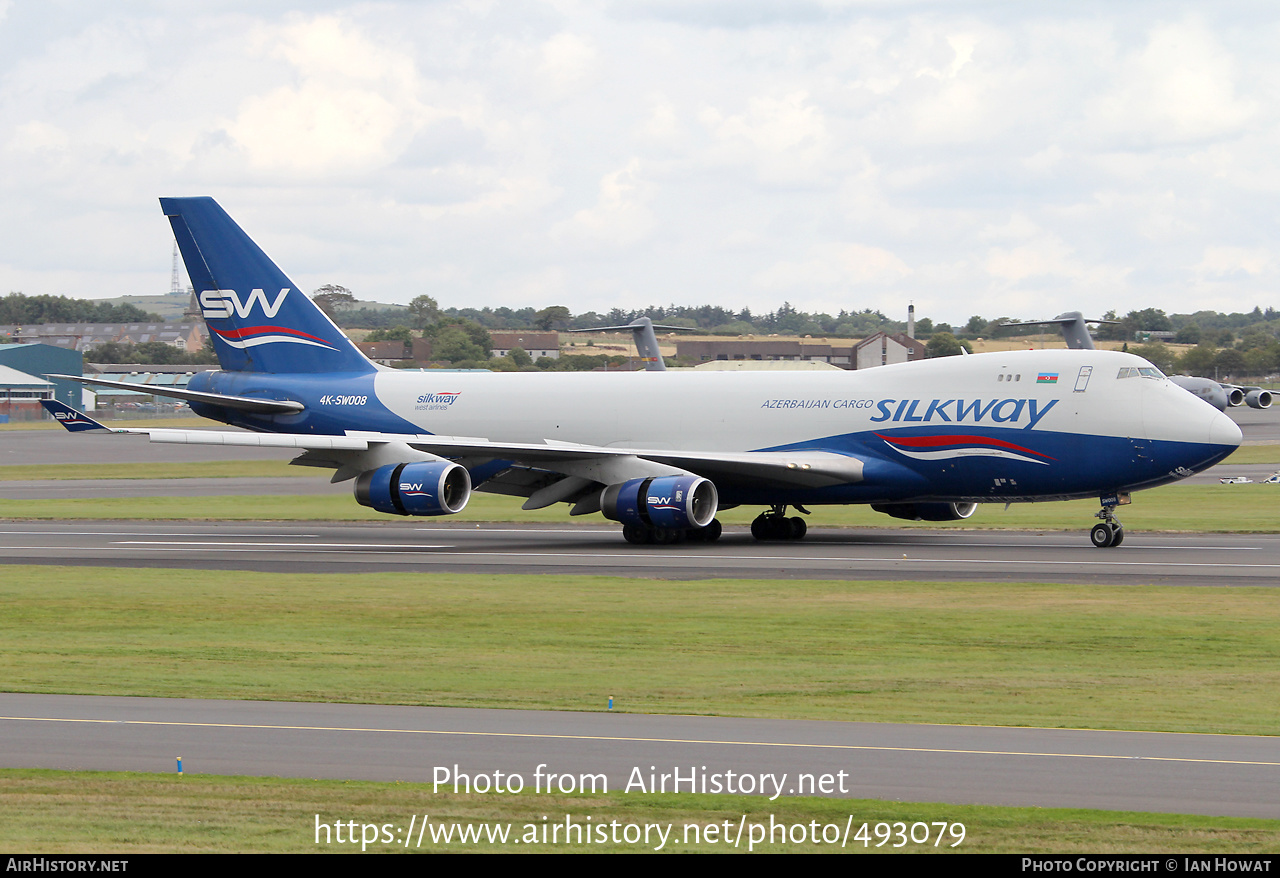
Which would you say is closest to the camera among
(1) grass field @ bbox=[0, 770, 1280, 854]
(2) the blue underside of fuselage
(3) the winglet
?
(1) grass field @ bbox=[0, 770, 1280, 854]

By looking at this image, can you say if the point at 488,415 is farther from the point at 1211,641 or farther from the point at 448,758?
the point at 448,758

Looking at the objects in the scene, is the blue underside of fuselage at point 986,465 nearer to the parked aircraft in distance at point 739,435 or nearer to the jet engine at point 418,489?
the parked aircraft in distance at point 739,435

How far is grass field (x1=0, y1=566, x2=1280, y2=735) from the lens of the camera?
16516mm

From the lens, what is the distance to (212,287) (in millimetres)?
A: 45906

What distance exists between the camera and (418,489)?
122ft

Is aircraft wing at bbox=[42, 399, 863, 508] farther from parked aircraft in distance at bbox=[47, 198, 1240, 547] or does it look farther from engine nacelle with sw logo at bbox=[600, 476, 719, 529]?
engine nacelle with sw logo at bbox=[600, 476, 719, 529]

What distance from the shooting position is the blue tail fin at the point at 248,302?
149 ft

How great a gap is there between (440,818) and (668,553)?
80.6 feet

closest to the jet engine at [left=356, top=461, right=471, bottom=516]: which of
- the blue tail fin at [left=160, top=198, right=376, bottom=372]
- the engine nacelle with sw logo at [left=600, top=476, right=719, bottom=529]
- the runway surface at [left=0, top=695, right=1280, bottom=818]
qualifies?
the engine nacelle with sw logo at [left=600, top=476, right=719, bottom=529]

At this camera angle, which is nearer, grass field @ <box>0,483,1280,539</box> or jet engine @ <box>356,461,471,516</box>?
jet engine @ <box>356,461,471,516</box>

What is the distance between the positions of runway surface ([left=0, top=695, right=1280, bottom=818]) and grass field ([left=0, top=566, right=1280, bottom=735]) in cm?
96

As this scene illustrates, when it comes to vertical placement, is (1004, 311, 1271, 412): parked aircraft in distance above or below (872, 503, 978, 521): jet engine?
above

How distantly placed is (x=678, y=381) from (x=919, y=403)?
24.2 ft

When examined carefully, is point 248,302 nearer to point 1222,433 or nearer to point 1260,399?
point 1222,433
